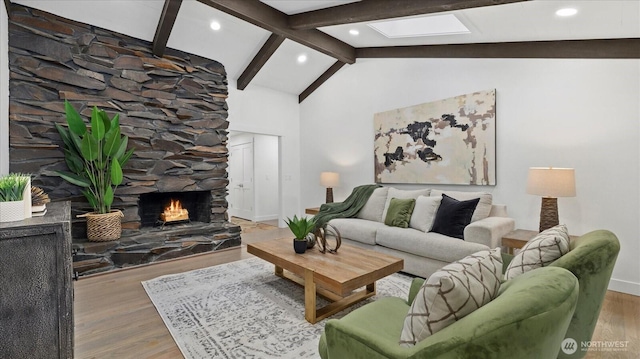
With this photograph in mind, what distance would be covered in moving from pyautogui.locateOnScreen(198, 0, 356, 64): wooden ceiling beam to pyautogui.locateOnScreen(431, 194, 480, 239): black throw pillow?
9.27ft

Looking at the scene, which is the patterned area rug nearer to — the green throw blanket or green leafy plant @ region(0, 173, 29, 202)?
the green throw blanket

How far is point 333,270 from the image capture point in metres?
2.44

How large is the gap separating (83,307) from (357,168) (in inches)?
161

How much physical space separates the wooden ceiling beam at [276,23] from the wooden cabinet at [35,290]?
9.27 feet

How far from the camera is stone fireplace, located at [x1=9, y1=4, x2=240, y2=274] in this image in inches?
141

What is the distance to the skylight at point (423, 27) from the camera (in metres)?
3.66

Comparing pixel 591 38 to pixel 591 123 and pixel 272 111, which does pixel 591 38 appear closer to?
pixel 591 123

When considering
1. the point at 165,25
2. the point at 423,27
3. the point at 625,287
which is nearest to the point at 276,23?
the point at 165,25

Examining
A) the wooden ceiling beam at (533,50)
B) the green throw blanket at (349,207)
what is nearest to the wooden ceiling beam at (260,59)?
the wooden ceiling beam at (533,50)

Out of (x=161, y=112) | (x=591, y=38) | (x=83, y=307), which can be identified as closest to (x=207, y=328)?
(x=83, y=307)

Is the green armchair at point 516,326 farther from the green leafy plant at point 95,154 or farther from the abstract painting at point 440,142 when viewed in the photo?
the green leafy plant at point 95,154

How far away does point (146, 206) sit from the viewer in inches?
189

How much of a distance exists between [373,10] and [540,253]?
2773 millimetres

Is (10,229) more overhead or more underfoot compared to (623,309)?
more overhead
